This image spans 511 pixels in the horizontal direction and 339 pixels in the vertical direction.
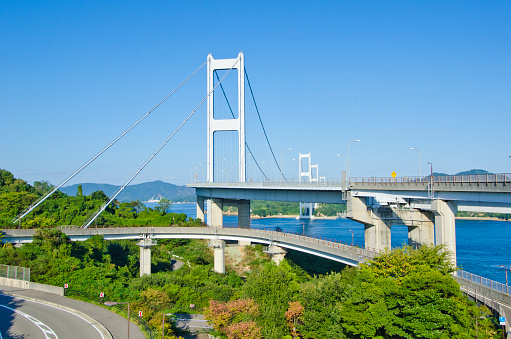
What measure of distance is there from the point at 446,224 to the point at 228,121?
4005 centimetres

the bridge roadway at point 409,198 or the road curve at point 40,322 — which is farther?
the bridge roadway at point 409,198

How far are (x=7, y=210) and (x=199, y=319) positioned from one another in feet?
129

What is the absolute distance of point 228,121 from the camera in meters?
65.8

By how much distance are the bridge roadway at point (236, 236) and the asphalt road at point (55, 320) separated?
674 inches

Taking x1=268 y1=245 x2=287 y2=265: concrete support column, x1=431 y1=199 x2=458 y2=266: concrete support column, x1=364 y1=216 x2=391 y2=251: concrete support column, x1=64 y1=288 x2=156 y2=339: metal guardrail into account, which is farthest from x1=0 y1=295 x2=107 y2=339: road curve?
x1=364 y1=216 x2=391 y2=251: concrete support column

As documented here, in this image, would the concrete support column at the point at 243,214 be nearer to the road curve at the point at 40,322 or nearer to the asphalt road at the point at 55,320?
the asphalt road at the point at 55,320

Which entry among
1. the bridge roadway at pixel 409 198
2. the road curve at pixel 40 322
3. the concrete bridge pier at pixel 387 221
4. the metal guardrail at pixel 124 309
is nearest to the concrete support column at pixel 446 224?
the bridge roadway at pixel 409 198

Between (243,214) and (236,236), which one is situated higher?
(243,214)

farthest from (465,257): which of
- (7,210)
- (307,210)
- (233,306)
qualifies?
(307,210)

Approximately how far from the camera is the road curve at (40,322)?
22.0 m

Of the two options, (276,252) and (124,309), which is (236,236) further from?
(124,309)

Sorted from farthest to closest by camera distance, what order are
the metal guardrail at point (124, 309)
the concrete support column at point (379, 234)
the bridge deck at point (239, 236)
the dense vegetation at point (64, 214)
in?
1. the dense vegetation at point (64, 214)
2. the concrete support column at point (379, 234)
3. the bridge deck at point (239, 236)
4. the metal guardrail at point (124, 309)

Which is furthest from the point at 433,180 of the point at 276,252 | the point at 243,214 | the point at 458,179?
the point at 243,214

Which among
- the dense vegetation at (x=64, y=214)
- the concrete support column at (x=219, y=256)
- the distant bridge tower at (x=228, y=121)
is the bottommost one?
the concrete support column at (x=219, y=256)
